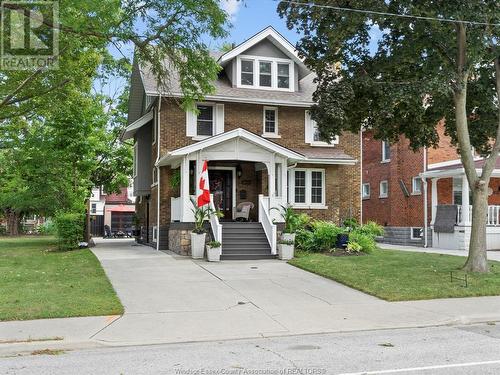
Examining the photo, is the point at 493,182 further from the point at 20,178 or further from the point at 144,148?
the point at 20,178

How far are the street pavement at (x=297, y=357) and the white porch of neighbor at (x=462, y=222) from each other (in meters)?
14.9

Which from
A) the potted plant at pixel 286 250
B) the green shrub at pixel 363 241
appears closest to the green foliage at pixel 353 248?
the green shrub at pixel 363 241

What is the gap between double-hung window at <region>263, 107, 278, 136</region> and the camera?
75.4 feet

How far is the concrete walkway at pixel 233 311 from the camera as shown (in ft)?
26.9

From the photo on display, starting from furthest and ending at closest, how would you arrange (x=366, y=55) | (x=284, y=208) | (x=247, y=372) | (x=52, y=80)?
1. (x=284, y=208)
2. (x=52, y=80)
3. (x=366, y=55)
4. (x=247, y=372)

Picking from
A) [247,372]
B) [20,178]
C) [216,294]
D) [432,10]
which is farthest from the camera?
[20,178]

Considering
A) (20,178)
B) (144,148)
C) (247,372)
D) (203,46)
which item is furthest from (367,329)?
(20,178)

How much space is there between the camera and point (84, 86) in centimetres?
1730

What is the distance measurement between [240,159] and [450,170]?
9.56m

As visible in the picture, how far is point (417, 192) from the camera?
27141 mm

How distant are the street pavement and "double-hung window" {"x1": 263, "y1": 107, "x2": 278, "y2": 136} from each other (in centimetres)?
1544

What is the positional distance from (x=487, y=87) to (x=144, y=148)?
15.7 metres

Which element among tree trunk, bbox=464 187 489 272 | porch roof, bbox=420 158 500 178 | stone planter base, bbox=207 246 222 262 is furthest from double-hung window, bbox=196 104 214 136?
tree trunk, bbox=464 187 489 272

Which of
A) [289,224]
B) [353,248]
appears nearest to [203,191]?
[289,224]
